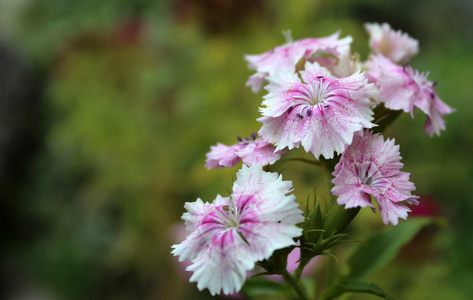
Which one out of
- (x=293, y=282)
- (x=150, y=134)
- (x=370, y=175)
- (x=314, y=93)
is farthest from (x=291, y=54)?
(x=150, y=134)

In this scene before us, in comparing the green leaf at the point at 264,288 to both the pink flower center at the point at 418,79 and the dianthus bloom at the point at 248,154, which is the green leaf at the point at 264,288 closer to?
the dianthus bloom at the point at 248,154

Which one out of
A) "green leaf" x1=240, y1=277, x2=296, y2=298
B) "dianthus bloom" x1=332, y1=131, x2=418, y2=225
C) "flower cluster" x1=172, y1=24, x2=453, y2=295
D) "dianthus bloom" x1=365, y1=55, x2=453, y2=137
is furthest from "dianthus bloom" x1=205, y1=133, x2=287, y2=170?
"green leaf" x1=240, y1=277, x2=296, y2=298

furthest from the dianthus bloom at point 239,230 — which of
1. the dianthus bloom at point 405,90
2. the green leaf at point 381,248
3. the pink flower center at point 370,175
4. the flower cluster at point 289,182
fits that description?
the green leaf at point 381,248

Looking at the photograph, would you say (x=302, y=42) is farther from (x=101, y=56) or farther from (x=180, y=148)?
(x=101, y=56)

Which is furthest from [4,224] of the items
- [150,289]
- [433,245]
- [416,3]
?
[416,3]

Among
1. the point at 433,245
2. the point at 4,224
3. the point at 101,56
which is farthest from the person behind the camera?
the point at 4,224

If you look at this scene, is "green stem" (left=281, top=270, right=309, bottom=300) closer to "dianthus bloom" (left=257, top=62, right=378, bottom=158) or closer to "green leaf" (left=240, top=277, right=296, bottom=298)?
"green leaf" (left=240, top=277, right=296, bottom=298)
